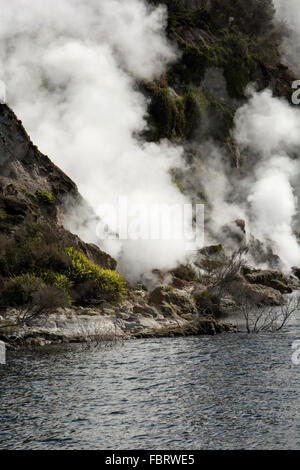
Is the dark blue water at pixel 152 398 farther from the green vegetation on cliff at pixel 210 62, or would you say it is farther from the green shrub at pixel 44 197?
the green vegetation on cliff at pixel 210 62

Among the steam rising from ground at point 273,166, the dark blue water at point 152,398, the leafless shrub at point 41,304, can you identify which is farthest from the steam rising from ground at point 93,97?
the dark blue water at point 152,398

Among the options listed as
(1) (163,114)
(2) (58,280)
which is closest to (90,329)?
(2) (58,280)

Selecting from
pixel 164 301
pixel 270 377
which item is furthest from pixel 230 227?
pixel 270 377

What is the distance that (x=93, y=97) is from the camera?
6731cm

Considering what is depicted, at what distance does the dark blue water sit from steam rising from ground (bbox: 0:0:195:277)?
92.0 feet

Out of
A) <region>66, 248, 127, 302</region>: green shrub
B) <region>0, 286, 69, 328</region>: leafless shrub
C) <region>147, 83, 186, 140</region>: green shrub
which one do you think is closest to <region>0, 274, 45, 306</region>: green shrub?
<region>0, 286, 69, 328</region>: leafless shrub

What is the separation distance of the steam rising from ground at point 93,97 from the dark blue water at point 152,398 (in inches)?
1104

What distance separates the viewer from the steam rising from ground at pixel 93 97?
61188mm

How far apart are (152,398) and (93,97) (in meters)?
54.4

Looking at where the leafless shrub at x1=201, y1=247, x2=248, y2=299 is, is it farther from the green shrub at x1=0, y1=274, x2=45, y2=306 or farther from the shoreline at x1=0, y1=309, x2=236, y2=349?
the green shrub at x1=0, y1=274, x2=45, y2=306

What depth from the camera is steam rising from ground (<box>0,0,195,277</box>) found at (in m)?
61.2

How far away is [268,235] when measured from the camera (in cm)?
9175

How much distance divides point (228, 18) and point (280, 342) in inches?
3652
